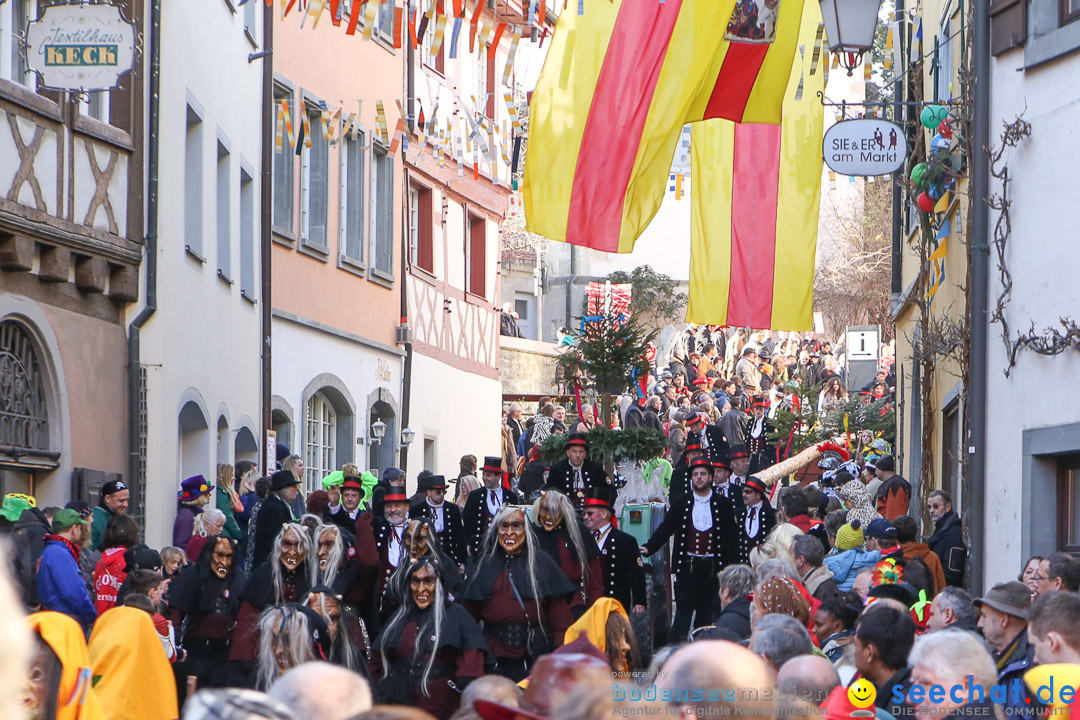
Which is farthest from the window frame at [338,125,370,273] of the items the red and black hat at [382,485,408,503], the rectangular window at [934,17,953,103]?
the red and black hat at [382,485,408,503]

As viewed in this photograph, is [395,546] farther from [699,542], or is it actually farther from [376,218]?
[376,218]

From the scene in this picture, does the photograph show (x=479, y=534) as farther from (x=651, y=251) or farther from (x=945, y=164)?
(x=651, y=251)

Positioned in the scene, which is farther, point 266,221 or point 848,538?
point 266,221

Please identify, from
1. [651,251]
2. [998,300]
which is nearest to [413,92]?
[998,300]


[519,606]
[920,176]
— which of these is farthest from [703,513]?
[519,606]

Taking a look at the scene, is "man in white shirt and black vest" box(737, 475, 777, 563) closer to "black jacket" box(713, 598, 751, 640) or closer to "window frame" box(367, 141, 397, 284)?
"black jacket" box(713, 598, 751, 640)

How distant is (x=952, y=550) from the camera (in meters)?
12.6

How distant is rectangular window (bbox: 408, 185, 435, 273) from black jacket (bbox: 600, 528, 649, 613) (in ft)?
54.3

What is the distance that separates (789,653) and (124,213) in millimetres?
11380

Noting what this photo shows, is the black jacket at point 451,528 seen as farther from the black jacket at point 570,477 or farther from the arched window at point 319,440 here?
the arched window at point 319,440

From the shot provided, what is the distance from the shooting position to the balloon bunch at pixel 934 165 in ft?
44.6

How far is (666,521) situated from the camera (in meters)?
14.7

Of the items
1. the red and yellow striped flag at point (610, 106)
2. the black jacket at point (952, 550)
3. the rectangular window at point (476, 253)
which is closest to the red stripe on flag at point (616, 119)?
the red and yellow striped flag at point (610, 106)

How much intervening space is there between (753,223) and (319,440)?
12.6m
